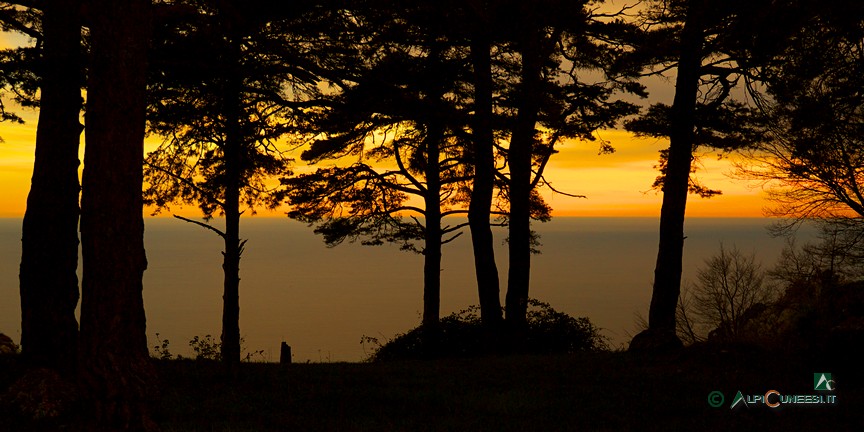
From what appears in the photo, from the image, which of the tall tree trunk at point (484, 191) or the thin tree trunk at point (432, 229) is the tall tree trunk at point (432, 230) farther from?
the tall tree trunk at point (484, 191)

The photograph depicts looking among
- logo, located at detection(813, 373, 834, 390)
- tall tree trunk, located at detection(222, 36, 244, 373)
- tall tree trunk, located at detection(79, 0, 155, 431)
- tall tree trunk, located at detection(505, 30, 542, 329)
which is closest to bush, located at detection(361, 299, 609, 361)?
tall tree trunk, located at detection(505, 30, 542, 329)

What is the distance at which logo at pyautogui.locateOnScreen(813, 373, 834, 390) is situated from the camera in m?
9.78

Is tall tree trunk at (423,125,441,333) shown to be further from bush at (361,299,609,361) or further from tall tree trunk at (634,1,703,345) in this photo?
tall tree trunk at (634,1,703,345)

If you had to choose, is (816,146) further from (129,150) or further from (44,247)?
(44,247)

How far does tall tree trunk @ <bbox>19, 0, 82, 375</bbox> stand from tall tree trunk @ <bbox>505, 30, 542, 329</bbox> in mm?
9980

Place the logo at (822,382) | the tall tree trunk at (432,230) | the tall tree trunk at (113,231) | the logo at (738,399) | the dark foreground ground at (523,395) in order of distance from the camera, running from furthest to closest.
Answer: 1. the tall tree trunk at (432,230)
2. the logo at (822,382)
3. the logo at (738,399)
4. the dark foreground ground at (523,395)
5. the tall tree trunk at (113,231)

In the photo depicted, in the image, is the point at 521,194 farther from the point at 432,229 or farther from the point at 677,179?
the point at 432,229

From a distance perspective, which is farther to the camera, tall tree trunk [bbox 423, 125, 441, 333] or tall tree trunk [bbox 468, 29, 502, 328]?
tall tree trunk [bbox 423, 125, 441, 333]

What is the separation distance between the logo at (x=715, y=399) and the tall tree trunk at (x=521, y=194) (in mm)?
7988

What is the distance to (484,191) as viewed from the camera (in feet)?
54.9

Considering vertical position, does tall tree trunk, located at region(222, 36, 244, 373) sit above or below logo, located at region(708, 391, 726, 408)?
above

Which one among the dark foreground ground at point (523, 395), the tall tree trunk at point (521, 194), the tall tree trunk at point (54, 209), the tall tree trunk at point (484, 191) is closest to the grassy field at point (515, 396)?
the dark foreground ground at point (523, 395)

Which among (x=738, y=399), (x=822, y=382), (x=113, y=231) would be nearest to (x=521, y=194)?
(x=822, y=382)

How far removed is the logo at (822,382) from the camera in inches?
385
